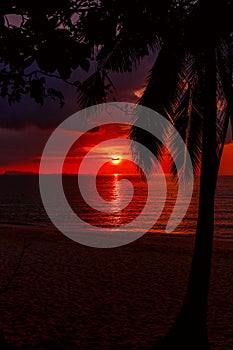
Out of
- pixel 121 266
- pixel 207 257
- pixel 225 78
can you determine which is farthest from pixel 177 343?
pixel 121 266

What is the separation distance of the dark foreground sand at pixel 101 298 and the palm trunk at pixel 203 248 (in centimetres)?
68

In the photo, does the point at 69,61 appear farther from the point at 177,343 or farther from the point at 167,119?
the point at 167,119

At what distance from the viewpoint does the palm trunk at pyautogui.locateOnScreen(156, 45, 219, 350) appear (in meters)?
6.59

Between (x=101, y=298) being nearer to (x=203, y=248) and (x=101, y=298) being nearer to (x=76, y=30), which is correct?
(x=203, y=248)

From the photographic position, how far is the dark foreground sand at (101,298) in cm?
771

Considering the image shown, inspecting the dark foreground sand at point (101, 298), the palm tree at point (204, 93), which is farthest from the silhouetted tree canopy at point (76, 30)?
the dark foreground sand at point (101, 298)

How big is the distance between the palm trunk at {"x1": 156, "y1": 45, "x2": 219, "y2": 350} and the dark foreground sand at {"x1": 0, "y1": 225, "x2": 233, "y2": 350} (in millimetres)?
684

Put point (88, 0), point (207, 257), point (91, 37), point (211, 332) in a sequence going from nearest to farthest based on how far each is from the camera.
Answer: point (91, 37) → point (88, 0) → point (207, 257) → point (211, 332)

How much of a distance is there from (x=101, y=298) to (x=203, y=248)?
435 cm

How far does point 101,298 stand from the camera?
33.6ft

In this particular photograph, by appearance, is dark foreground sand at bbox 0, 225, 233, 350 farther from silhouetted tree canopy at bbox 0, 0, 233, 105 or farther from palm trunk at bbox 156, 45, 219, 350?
silhouetted tree canopy at bbox 0, 0, 233, 105

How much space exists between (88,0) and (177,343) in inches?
198

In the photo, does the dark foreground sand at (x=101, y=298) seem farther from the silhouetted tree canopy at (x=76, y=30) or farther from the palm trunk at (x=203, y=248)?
the silhouetted tree canopy at (x=76, y=30)

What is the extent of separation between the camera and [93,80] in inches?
301
